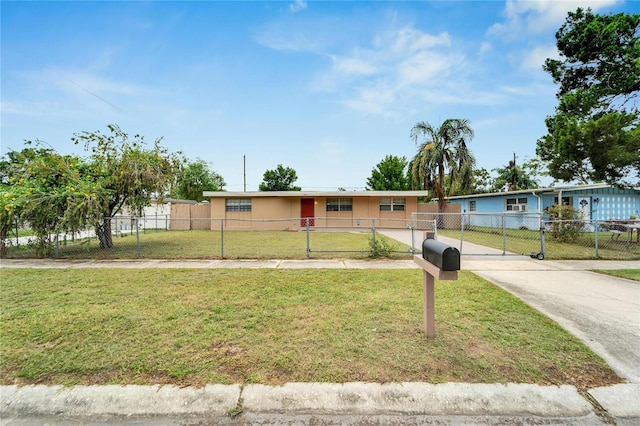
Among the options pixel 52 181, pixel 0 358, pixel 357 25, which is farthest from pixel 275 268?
pixel 357 25

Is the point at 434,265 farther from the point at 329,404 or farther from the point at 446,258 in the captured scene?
the point at 329,404

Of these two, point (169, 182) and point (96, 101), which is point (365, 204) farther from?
point (96, 101)

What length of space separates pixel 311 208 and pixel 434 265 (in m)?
17.9

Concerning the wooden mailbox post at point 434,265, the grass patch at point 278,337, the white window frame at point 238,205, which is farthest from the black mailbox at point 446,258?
the white window frame at point 238,205

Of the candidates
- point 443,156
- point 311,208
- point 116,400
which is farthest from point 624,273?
point 311,208

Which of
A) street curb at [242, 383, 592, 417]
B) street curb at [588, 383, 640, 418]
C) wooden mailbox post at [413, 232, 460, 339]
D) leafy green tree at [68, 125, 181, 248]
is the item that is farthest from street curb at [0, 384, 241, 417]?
leafy green tree at [68, 125, 181, 248]

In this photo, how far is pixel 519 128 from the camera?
1803cm

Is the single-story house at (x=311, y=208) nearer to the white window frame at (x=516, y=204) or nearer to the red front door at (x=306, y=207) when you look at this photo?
the red front door at (x=306, y=207)

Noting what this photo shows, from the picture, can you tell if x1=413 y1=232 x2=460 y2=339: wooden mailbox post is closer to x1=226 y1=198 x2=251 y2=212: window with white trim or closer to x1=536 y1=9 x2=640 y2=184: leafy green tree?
x1=536 y1=9 x2=640 y2=184: leafy green tree

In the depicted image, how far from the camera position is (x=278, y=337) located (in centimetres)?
312

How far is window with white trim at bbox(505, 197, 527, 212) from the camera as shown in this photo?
62.5 feet

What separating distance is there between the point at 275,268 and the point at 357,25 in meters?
10.6

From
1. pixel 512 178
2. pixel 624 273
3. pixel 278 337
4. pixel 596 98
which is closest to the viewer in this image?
pixel 278 337

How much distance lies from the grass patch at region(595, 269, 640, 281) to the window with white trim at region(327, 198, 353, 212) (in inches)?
577
